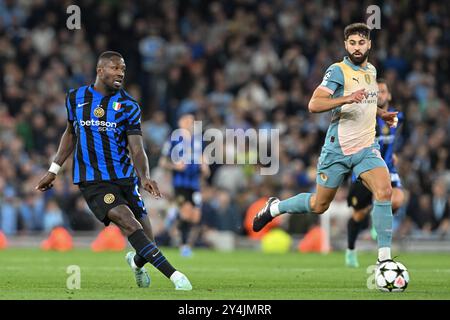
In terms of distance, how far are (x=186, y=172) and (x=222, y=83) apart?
5.20 m

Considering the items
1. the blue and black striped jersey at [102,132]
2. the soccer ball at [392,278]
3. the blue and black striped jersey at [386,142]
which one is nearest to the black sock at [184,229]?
the blue and black striped jersey at [386,142]

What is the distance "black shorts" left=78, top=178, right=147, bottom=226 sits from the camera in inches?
400

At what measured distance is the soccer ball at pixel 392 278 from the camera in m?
9.84

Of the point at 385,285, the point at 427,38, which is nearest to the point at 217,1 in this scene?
the point at 427,38

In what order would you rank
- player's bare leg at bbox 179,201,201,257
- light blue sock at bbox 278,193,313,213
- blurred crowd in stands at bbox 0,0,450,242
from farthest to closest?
blurred crowd in stands at bbox 0,0,450,242, player's bare leg at bbox 179,201,201,257, light blue sock at bbox 278,193,313,213

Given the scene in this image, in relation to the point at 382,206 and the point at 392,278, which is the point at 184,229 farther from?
the point at 392,278

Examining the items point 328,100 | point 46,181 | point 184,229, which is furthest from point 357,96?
point 184,229

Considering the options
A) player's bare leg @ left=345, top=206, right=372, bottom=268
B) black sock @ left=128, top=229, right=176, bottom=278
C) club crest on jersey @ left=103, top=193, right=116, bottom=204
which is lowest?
player's bare leg @ left=345, top=206, right=372, bottom=268

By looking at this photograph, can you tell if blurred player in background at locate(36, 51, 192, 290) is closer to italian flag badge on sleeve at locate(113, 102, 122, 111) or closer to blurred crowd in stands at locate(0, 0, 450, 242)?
italian flag badge on sleeve at locate(113, 102, 122, 111)

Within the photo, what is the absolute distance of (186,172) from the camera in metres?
19.7

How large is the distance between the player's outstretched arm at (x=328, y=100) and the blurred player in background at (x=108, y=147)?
1.72m

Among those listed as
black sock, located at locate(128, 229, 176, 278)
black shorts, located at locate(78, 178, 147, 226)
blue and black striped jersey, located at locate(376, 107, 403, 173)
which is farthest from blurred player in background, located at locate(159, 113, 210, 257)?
black sock, located at locate(128, 229, 176, 278)

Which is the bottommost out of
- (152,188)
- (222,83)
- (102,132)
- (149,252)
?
(149,252)

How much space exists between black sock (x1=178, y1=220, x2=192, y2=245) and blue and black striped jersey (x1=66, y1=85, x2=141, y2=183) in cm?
854
